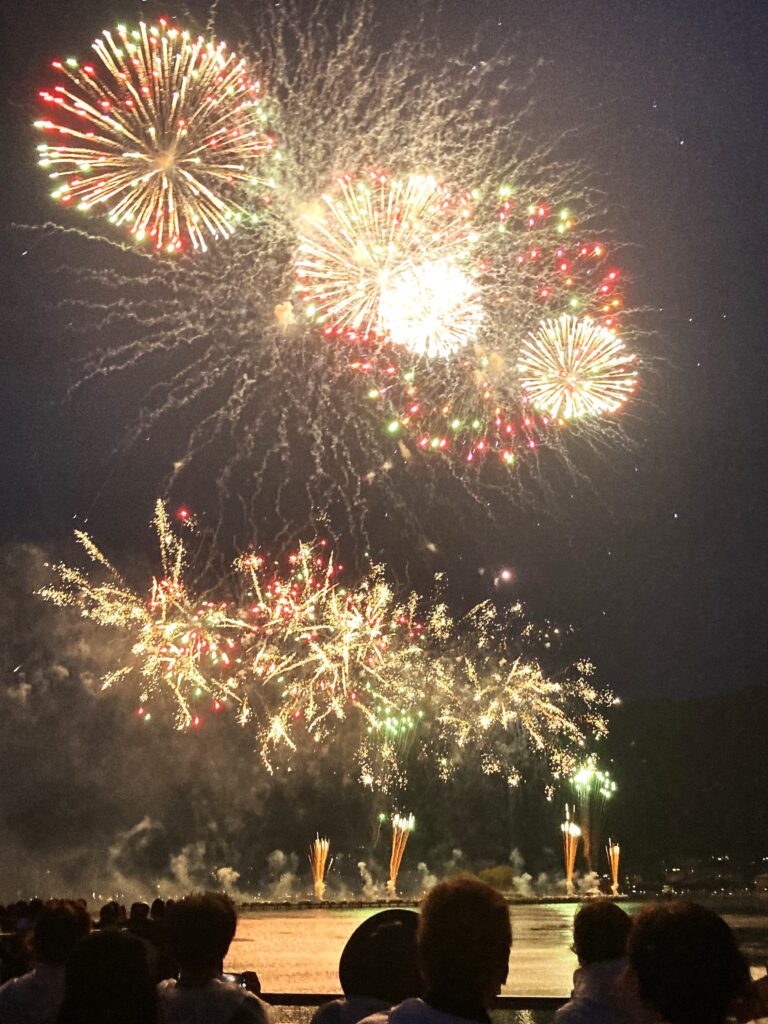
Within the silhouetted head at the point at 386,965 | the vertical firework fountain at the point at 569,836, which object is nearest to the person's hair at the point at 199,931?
the silhouetted head at the point at 386,965

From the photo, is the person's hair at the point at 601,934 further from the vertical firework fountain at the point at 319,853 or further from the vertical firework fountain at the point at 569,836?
the vertical firework fountain at the point at 569,836

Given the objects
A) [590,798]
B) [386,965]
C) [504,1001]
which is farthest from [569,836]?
[386,965]

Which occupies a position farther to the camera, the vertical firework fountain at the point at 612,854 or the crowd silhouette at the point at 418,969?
the vertical firework fountain at the point at 612,854

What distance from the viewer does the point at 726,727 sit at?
9081 centimetres

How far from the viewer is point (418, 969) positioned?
347 centimetres

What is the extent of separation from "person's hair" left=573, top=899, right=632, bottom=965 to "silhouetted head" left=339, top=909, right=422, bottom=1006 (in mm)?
918

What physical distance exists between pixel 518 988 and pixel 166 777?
39.0m

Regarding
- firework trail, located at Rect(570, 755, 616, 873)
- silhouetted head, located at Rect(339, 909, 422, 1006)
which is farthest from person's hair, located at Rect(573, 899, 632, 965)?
firework trail, located at Rect(570, 755, 616, 873)

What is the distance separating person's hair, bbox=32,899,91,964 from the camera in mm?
4270

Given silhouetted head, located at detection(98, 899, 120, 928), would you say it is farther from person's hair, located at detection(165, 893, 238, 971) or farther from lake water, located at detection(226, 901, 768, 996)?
person's hair, located at detection(165, 893, 238, 971)

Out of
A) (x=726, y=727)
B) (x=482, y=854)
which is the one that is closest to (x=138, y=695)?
(x=482, y=854)

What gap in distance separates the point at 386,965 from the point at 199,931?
72cm

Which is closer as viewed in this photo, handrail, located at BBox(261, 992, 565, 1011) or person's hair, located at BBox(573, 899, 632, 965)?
person's hair, located at BBox(573, 899, 632, 965)

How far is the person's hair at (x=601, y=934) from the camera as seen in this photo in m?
4.06
